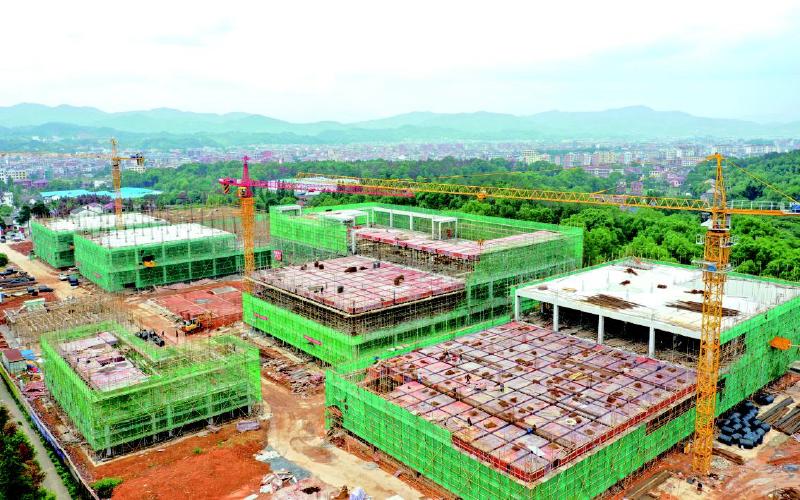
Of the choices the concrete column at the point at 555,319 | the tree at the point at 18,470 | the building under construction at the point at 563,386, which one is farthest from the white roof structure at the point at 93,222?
the concrete column at the point at 555,319

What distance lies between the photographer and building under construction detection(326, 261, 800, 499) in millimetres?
33125

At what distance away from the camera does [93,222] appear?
100688 millimetres

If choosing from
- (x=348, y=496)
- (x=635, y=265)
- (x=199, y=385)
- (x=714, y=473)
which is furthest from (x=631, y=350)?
(x=199, y=385)

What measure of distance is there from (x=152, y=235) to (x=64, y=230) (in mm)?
17378

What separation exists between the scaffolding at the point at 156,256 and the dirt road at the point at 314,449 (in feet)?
126

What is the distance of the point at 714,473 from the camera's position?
37.1 m

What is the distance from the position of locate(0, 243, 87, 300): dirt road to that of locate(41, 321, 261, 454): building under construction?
34.9 metres

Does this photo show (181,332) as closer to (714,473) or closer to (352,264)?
(352,264)

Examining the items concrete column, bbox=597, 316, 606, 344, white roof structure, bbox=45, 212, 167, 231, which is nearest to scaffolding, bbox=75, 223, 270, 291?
white roof structure, bbox=45, 212, 167, 231

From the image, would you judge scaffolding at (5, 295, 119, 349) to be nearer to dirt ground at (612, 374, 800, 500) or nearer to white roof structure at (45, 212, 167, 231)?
white roof structure at (45, 212, 167, 231)

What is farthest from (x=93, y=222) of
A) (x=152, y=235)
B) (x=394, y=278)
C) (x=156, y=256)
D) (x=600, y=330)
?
(x=600, y=330)

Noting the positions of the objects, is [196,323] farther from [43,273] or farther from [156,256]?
[43,273]

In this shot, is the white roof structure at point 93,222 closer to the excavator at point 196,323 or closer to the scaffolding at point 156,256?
the scaffolding at point 156,256

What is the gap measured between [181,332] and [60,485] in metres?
28.1
